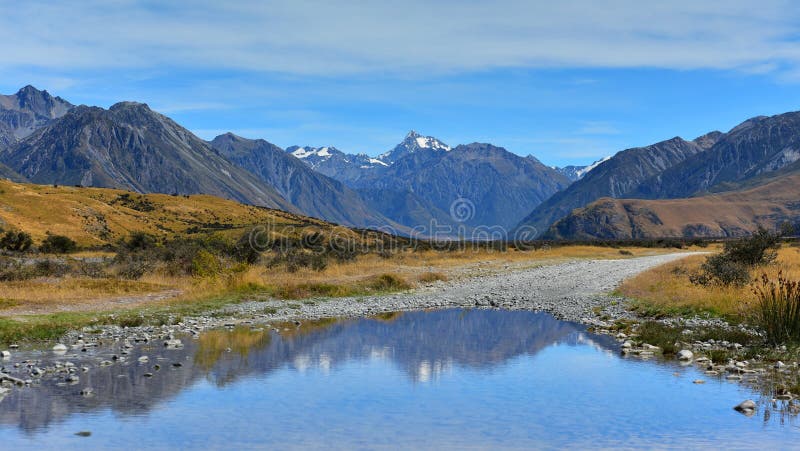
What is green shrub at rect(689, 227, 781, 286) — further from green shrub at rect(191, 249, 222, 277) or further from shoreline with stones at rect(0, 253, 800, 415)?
green shrub at rect(191, 249, 222, 277)

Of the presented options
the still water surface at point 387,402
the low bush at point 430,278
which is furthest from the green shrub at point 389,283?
the still water surface at point 387,402

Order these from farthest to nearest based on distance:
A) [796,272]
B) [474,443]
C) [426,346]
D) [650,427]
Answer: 1. [796,272]
2. [426,346]
3. [650,427]
4. [474,443]

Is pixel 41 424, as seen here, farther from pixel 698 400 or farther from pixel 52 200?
Answer: pixel 52 200

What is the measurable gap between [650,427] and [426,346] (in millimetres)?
11638

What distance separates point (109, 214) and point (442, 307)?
113702mm

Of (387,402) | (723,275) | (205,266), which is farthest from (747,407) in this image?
(205,266)

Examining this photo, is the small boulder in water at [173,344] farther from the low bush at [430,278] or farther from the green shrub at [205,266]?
the low bush at [430,278]

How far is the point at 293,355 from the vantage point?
23.1m

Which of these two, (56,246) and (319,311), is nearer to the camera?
(319,311)

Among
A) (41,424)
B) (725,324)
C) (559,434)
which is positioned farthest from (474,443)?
(725,324)

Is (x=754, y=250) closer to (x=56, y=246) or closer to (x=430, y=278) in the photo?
(x=430, y=278)

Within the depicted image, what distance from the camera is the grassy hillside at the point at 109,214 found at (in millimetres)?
113688

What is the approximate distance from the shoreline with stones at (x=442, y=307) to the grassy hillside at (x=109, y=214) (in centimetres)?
7276

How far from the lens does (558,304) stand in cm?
3947
